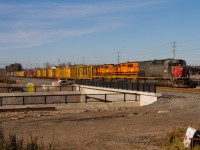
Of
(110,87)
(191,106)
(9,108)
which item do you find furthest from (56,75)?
(191,106)

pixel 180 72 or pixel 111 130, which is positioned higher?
pixel 180 72

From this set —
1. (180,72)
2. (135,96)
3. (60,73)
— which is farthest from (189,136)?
(60,73)

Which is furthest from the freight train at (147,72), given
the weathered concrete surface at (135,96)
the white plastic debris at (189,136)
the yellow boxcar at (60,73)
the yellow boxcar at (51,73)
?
the white plastic debris at (189,136)

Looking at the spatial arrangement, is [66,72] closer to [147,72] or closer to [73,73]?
[73,73]

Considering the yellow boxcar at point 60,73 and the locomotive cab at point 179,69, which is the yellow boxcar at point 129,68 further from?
the yellow boxcar at point 60,73

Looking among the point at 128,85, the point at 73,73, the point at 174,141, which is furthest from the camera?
the point at 73,73

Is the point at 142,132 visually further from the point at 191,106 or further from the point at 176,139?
the point at 191,106

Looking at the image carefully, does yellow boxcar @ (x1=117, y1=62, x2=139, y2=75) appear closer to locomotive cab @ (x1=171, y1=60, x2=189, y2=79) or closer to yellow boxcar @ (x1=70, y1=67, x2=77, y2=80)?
locomotive cab @ (x1=171, y1=60, x2=189, y2=79)

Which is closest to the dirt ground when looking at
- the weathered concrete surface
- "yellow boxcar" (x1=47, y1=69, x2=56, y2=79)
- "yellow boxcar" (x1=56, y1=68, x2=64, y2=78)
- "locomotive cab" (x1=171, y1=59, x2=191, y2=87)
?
the weathered concrete surface

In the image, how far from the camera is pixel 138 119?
20406mm

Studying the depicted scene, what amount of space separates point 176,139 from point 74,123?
8.39 metres

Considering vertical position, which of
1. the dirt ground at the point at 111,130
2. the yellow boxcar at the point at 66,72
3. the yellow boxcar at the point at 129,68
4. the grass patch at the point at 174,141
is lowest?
the dirt ground at the point at 111,130

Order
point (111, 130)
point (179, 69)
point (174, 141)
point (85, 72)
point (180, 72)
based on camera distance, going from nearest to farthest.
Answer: point (174, 141), point (111, 130), point (180, 72), point (179, 69), point (85, 72)

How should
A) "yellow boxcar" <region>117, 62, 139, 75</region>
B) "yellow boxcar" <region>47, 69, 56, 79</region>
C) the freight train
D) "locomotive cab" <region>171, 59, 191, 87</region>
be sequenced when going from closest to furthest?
"locomotive cab" <region>171, 59, 191, 87</region>
the freight train
"yellow boxcar" <region>117, 62, 139, 75</region>
"yellow boxcar" <region>47, 69, 56, 79</region>
